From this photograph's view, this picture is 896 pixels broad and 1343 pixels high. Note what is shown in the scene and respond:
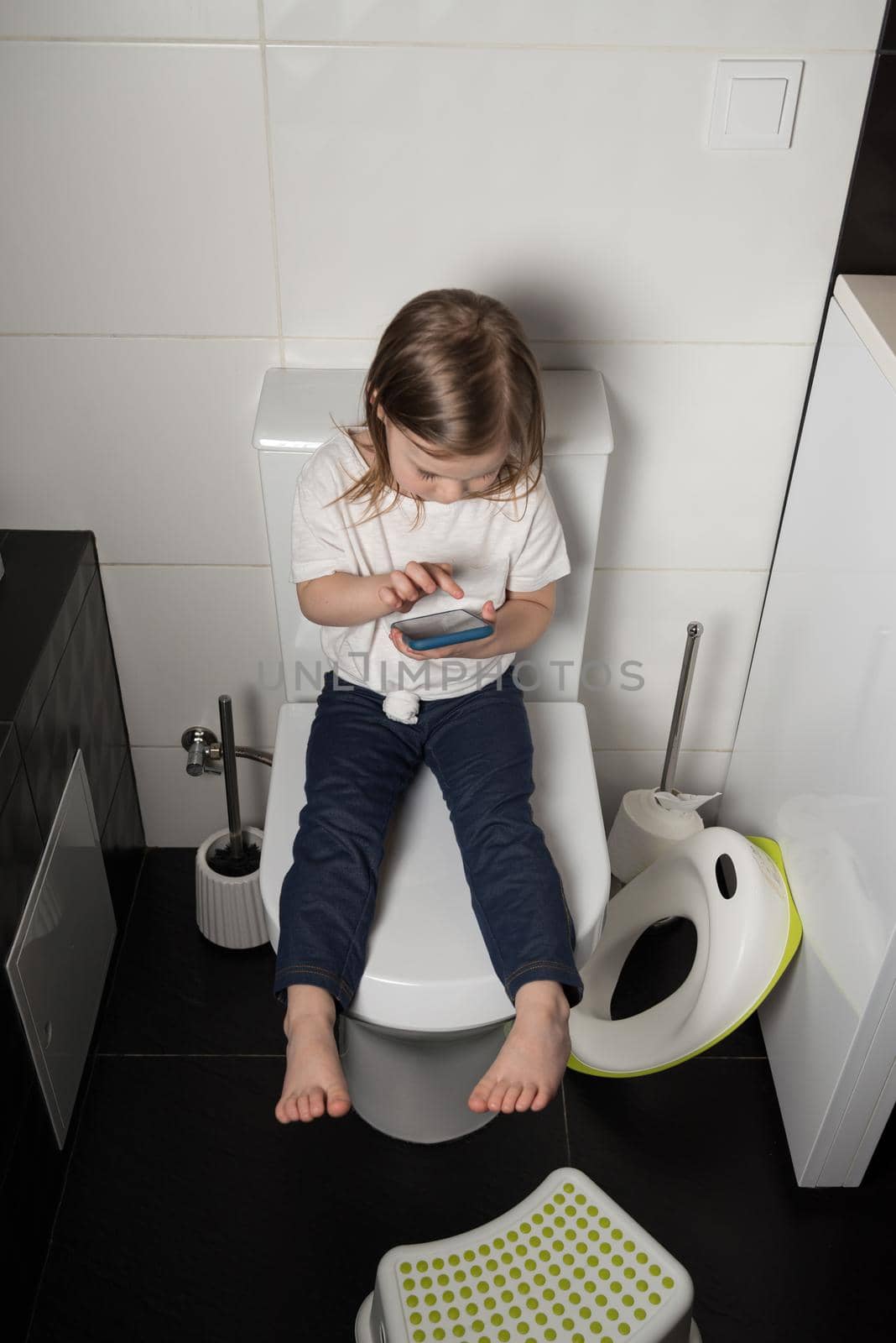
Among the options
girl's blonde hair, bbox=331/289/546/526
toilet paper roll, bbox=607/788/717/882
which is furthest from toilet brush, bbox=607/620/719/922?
girl's blonde hair, bbox=331/289/546/526

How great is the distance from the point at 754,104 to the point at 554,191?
203mm

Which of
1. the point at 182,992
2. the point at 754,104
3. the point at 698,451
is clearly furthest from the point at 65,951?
the point at 754,104

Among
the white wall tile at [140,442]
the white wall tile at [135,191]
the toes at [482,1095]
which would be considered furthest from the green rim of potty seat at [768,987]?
the white wall tile at [135,191]

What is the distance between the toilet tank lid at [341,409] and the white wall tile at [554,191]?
0.05 m

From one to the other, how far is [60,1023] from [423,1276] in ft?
1.54

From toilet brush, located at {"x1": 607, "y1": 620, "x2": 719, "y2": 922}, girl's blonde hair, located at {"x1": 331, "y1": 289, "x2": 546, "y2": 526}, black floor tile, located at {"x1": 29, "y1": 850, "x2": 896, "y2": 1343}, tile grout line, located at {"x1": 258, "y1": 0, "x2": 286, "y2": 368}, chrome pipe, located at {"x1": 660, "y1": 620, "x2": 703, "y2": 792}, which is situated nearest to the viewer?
girl's blonde hair, located at {"x1": 331, "y1": 289, "x2": 546, "y2": 526}

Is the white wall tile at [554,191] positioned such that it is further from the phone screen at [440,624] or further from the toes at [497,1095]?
the toes at [497,1095]

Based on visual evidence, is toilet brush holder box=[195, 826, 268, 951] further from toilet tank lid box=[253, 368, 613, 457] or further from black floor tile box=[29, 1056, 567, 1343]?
toilet tank lid box=[253, 368, 613, 457]

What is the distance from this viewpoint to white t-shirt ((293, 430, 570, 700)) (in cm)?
117

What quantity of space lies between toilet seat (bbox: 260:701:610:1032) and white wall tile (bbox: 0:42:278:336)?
1.53 ft

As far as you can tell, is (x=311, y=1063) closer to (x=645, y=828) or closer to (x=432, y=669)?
(x=432, y=669)

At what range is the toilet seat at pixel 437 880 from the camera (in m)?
1.10

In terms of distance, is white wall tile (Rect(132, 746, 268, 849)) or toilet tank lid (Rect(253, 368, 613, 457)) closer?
toilet tank lid (Rect(253, 368, 613, 457))

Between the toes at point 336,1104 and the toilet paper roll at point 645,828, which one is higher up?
the toes at point 336,1104
